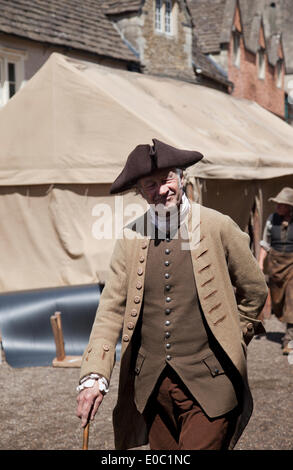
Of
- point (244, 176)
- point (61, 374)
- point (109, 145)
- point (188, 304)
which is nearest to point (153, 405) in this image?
point (188, 304)

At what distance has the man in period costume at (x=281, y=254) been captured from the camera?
8.43m

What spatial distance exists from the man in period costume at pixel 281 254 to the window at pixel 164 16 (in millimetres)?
11508

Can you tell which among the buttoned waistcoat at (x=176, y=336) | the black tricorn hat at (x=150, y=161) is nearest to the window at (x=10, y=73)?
the black tricorn hat at (x=150, y=161)

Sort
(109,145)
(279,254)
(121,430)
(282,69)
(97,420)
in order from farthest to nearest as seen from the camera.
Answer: (282,69)
(109,145)
(279,254)
(97,420)
(121,430)

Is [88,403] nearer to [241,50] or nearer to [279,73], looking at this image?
[241,50]

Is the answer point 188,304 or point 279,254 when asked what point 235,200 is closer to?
point 279,254

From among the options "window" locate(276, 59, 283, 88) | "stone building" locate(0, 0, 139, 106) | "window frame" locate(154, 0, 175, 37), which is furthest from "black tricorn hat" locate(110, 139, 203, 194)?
"window" locate(276, 59, 283, 88)

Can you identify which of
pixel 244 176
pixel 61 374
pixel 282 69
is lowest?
pixel 61 374

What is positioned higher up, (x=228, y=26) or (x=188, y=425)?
(x=228, y=26)

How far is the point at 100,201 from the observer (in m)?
9.23

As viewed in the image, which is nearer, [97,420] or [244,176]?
[97,420]

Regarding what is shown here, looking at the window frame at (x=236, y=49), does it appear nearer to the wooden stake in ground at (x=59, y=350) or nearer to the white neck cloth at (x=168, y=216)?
the wooden stake in ground at (x=59, y=350)

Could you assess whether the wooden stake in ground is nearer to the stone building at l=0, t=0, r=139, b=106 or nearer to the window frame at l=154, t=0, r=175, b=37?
the stone building at l=0, t=0, r=139, b=106

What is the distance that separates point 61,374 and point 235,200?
4099mm
